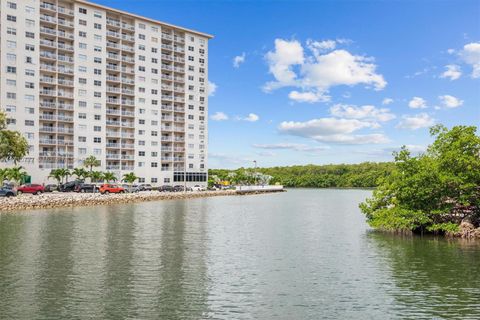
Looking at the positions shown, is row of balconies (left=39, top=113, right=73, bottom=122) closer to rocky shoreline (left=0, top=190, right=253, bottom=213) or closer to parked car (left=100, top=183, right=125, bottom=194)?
parked car (left=100, top=183, right=125, bottom=194)

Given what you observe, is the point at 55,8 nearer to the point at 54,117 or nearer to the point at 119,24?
the point at 119,24

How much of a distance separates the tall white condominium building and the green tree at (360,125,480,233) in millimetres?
86305

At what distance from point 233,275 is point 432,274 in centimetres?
939

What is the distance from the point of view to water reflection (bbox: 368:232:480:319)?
16.2 meters

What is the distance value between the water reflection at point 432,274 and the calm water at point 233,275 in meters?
0.04

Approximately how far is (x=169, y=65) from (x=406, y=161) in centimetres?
9704

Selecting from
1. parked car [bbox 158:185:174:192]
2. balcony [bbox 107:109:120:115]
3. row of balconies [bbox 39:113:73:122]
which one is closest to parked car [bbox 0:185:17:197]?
row of balconies [bbox 39:113:73:122]

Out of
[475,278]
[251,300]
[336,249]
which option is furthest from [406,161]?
[251,300]

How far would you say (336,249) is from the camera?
93.9ft

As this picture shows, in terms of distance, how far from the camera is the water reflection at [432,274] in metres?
16.2

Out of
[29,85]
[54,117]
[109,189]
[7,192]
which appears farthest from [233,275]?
[29,85]

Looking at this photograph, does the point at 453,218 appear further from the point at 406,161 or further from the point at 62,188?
the point at 62,188

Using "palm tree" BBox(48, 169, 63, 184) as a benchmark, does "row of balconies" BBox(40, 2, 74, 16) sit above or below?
above

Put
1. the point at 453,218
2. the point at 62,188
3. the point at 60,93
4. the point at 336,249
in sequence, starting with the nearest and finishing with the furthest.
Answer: the point at 336,249, the point at 453,218, the point at 62,188, the point at 60,93
